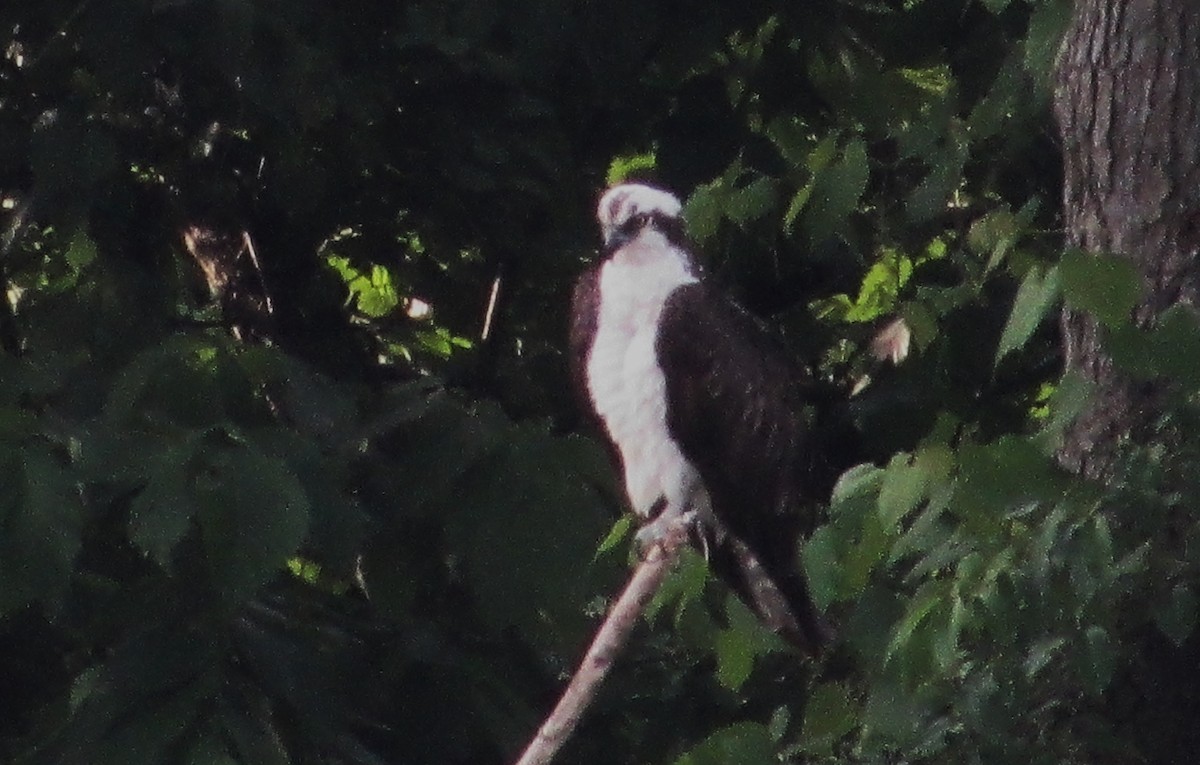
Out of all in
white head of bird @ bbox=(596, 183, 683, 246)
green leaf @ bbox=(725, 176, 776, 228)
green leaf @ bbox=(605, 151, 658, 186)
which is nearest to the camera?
green leaf @ bbox=(725, 176, 776, 228)

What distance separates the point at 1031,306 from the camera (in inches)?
91.1

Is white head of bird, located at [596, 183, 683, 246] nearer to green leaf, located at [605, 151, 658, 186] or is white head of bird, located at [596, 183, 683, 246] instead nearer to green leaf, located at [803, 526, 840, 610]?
green leaf, located at [605, 151, 658, 186]

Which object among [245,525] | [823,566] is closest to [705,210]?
[245,525]

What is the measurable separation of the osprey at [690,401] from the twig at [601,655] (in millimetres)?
380

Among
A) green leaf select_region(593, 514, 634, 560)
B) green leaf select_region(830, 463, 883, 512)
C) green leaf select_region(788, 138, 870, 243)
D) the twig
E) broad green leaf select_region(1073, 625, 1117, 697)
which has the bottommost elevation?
broad green leaf select_region(1073, 625, 1117, 697)

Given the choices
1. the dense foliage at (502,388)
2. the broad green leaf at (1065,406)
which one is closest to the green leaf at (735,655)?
the dense foliage at (502,388)

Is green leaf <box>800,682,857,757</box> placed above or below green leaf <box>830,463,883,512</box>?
below

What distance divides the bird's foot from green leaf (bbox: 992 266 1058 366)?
1.46m

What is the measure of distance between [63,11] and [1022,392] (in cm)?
210

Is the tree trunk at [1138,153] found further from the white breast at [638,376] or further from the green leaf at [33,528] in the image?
the green leaf at [33,528]

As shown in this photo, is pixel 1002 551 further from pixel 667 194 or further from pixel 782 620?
pixel 667 194

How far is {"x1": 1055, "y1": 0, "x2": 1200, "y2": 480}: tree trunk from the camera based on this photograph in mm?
2783

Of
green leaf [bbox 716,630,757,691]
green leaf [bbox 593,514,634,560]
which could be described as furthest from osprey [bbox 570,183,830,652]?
green leaf [bbox 716,630,757,691]

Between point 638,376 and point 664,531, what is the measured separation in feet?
1.21
